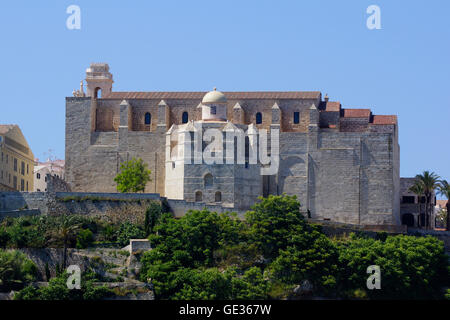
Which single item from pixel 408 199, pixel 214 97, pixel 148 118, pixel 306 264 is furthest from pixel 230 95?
pixel 306 264

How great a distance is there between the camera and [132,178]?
91438mm

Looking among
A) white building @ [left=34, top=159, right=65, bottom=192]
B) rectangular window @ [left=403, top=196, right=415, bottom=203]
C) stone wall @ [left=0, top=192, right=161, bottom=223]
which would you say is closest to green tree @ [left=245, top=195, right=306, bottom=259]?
stone wall @ [left=0, top=192, right=161, bottom=223]

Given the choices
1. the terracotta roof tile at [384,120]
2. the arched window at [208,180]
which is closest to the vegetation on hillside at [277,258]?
the arched window at [208,180]

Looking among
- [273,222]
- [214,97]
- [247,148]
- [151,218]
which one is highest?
[214,97]

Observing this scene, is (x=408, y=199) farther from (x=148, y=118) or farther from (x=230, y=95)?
(x=148, y=118)

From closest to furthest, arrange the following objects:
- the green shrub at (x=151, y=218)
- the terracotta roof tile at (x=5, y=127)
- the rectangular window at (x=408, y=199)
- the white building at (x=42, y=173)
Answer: the green shrub at (x=151, y=218)
the terracotta roof tile at (x=5, y=127)
the rectangular window at (x=408, y=199)
the white building at (x=42, y=173)

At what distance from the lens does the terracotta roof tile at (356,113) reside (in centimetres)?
9549

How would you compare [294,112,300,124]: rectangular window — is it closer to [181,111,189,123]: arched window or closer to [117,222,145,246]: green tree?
[181,111,189,123]: arched window

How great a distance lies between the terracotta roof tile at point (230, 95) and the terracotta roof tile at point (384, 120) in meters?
4.63

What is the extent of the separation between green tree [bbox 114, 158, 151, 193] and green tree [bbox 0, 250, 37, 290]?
13.6 m

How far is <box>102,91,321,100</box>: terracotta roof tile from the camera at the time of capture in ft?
315

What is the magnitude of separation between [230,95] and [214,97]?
394cm

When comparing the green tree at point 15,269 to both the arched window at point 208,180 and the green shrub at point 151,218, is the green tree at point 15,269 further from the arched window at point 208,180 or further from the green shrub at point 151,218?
the arched window at point 208,180
